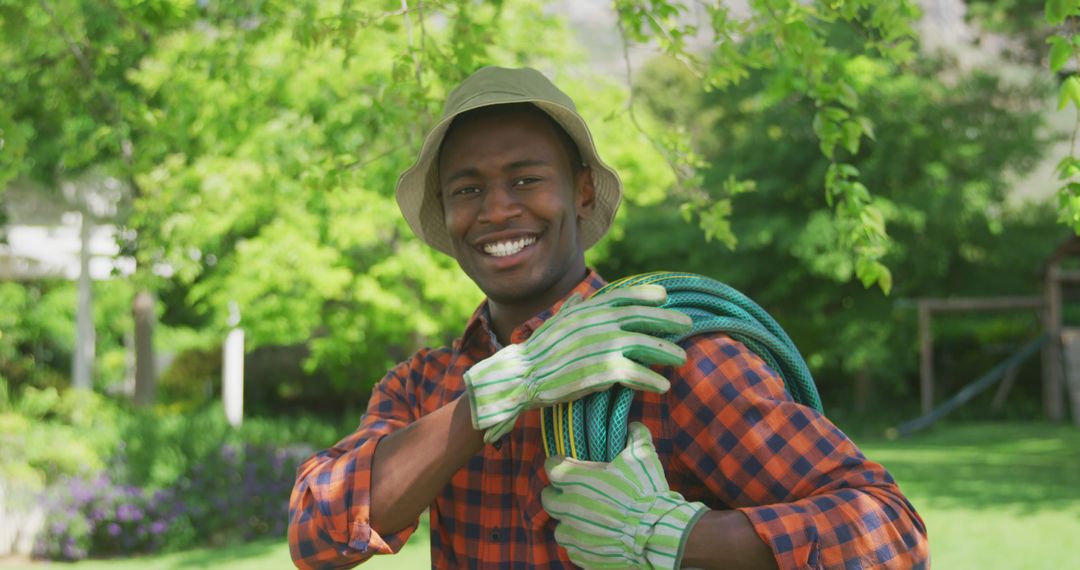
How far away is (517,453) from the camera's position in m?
1.92

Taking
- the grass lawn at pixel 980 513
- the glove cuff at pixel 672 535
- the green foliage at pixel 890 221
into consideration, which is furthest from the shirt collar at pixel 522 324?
the green foliage at pixel 890 221

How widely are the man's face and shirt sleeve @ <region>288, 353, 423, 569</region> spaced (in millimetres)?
389

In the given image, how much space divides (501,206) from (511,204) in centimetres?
2

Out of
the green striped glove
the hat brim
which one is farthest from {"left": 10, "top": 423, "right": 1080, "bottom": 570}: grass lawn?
the green striped glove

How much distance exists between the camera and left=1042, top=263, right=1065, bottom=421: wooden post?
17875 mm

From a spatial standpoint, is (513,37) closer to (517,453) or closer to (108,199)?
(108,199)

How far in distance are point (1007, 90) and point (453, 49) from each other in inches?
785

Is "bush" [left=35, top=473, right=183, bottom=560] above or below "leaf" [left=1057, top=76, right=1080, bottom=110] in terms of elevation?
below

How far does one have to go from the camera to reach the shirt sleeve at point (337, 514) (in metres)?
1.77

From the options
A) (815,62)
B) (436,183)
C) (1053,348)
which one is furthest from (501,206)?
(1053,348)

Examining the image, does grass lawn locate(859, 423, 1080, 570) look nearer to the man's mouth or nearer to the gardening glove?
the man's mouth

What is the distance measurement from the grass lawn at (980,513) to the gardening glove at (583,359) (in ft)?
20.3

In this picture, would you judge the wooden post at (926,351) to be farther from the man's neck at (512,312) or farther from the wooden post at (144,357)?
the man's neck at (512,312)

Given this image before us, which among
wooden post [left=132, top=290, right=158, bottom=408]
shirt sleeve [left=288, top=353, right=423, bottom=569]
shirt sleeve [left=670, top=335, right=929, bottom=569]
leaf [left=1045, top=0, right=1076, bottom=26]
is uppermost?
leaf [left=1045, top=0, right=1076, bottom=26]
